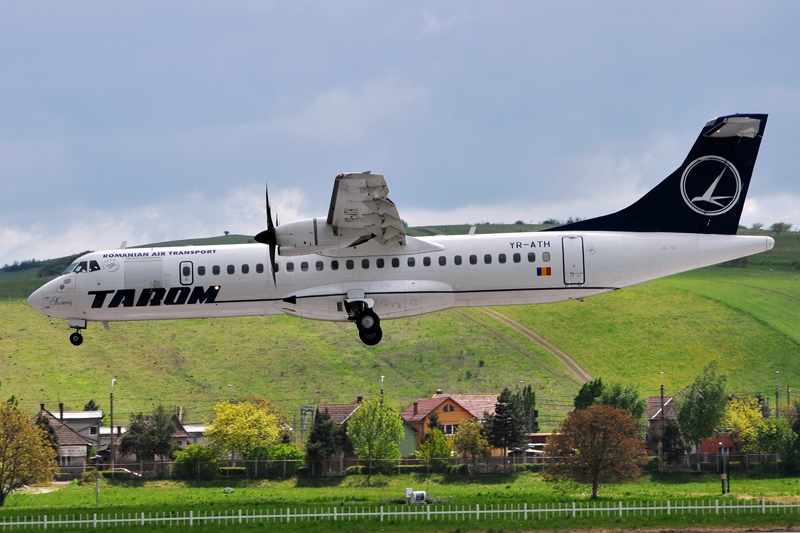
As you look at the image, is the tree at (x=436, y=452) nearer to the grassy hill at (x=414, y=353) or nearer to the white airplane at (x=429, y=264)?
the grassy hill at (x=414, y=353)

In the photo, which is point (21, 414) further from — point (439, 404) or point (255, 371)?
point (255, 371)

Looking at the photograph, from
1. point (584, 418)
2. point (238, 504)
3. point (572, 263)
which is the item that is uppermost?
point (572, 263)

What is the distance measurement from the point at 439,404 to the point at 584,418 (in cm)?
2383

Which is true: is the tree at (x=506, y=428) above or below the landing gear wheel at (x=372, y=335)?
below

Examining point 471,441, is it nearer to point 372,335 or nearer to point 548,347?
point 372,335

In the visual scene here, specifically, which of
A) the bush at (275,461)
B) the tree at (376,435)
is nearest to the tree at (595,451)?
the tree at (376,435)

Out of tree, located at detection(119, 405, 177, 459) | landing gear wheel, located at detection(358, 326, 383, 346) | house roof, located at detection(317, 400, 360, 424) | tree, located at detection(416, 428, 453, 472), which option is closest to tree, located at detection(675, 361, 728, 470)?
tree, located at detection(416, 428, 453, 472)

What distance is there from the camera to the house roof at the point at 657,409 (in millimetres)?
86500

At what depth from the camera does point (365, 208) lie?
30.1 metres

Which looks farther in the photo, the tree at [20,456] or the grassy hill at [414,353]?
the grassy hill at [414,353]

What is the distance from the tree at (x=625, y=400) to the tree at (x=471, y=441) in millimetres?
12859

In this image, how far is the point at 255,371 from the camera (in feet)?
374

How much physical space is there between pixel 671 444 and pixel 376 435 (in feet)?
83.2

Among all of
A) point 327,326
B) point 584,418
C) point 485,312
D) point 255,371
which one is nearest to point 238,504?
point 584,418
